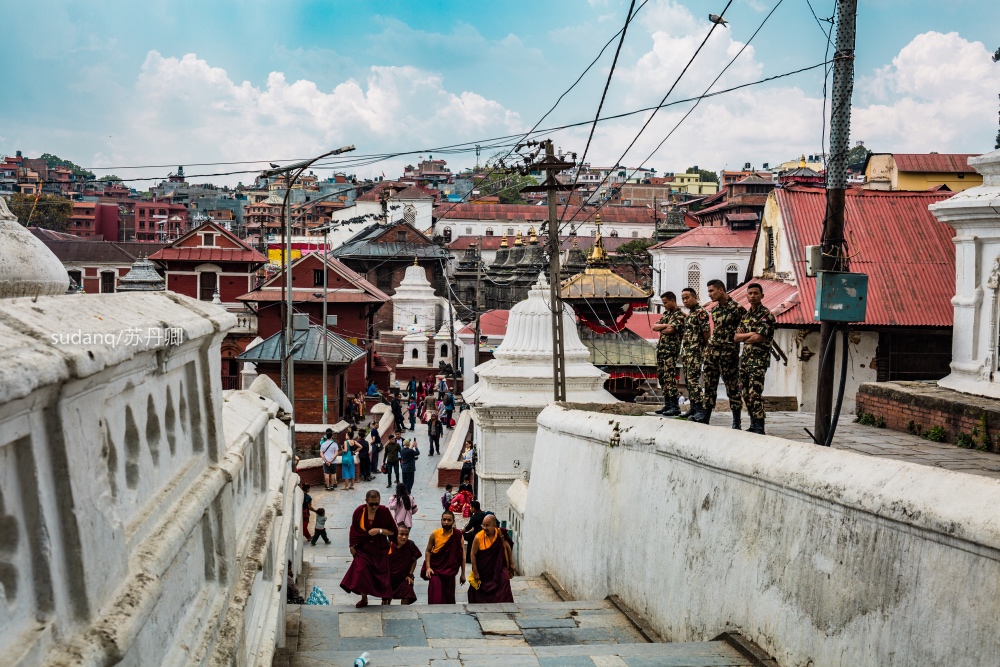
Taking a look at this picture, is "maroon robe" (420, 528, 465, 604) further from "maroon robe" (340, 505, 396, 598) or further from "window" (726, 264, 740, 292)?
"window" (726, 264, 740, 292)

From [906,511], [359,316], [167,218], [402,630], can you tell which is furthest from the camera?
[167,218]

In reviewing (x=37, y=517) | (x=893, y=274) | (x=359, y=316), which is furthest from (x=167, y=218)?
(x=37, y=517)

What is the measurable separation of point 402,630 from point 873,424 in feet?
23.4

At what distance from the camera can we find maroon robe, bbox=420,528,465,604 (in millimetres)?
10383

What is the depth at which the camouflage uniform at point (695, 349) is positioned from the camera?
1000cm

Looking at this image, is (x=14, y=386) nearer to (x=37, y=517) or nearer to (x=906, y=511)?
(x=37, y=517)

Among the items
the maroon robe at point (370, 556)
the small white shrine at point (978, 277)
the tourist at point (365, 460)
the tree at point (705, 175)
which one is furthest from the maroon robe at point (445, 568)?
the tree at point (705, 175)

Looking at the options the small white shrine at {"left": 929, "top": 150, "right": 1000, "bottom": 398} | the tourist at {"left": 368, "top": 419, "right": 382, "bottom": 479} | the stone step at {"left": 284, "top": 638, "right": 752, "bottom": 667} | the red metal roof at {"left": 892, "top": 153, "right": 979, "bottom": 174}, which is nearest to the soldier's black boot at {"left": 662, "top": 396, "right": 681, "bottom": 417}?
the stone step at {"left": 284, "top": 638, "right": 752, "bottom": 667}

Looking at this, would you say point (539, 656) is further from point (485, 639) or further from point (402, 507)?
point (402, 507)

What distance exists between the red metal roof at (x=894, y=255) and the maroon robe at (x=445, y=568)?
12.2 meters

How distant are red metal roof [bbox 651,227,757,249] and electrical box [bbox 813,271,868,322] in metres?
55.7

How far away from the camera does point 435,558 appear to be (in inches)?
411

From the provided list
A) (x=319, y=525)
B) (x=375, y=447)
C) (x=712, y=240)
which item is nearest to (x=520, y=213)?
(x=712, y=240)

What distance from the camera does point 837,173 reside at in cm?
958
